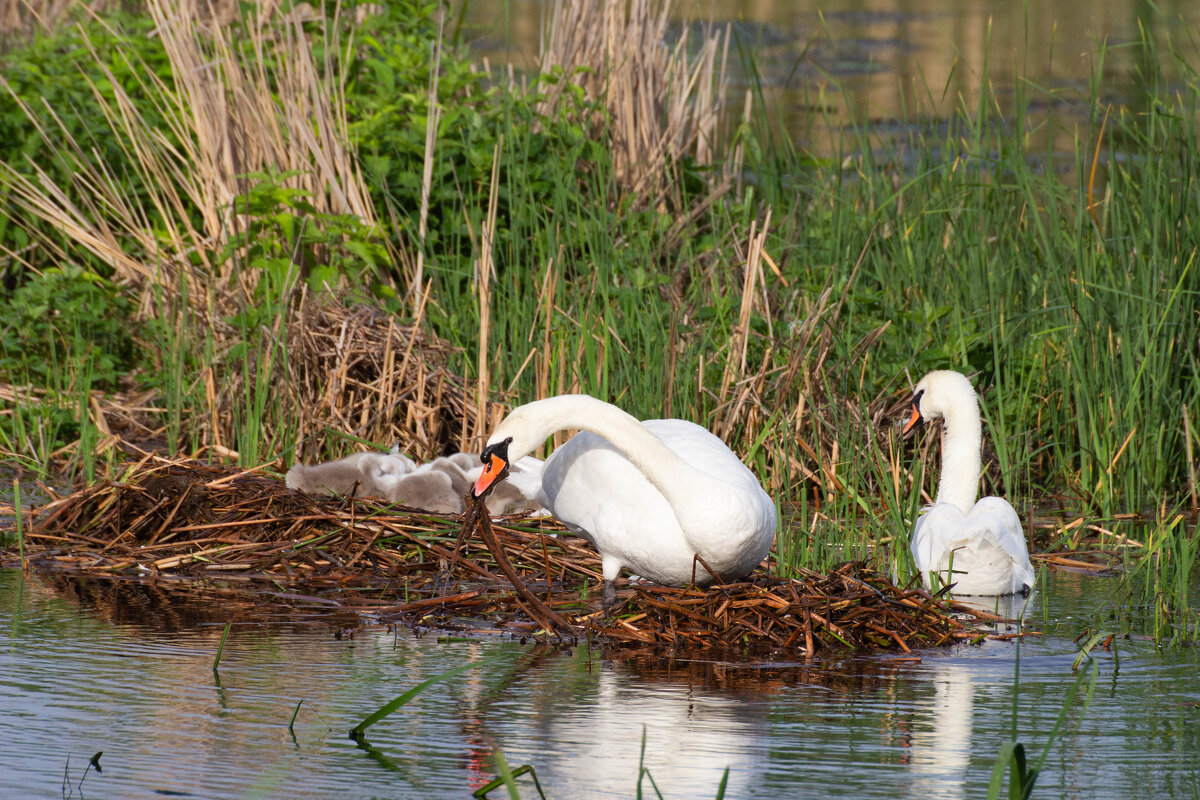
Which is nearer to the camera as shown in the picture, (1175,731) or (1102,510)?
(1175,731)

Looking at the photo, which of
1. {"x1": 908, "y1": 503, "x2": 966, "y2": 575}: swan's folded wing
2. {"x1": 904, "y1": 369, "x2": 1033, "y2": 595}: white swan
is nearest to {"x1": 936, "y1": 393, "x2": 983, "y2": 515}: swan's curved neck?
{"x1": 904, "y1": 369, "x2": 1033, "y2": 595}: white swan

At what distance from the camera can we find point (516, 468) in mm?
6453

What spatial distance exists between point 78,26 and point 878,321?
4.89m

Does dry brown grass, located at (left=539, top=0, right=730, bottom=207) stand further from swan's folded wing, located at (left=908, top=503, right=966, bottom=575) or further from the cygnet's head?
swan's folded wing, located at (left=908, top=503, right=966, bottom=575)

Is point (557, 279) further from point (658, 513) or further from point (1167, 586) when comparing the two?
point (1167, 586)

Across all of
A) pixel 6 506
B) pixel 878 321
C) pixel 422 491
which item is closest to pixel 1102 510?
pixel 878 321

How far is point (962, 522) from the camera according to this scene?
19.4ft

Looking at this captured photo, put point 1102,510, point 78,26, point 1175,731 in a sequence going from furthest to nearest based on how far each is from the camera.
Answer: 1. point 78,26
2. point 1102,510
3. point 1175,731

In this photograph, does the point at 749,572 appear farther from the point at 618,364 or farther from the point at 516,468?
the point at 618,364

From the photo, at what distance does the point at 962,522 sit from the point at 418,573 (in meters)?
1.92

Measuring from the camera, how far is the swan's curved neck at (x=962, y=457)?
21.2ft

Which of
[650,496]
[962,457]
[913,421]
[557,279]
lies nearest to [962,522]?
[962,457]

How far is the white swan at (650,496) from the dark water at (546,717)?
0.44 metres

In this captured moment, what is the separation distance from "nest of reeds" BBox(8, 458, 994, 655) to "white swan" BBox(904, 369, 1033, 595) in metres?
0.41
